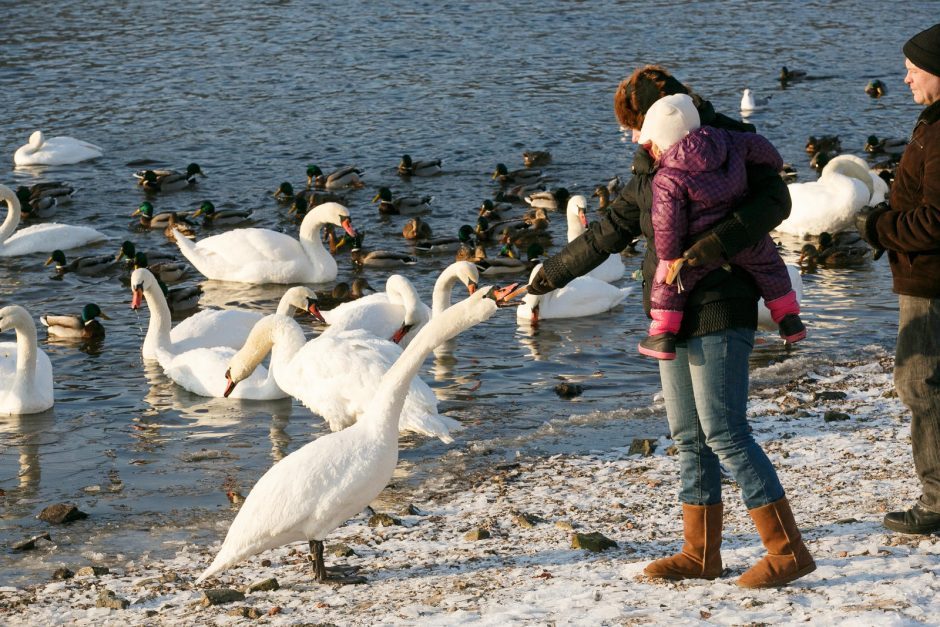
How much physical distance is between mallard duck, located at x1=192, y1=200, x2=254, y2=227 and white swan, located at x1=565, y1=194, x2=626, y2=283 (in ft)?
15.4

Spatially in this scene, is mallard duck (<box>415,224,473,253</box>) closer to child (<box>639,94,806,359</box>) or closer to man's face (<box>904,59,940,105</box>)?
man's face (<box>904,59,940,105</box>)

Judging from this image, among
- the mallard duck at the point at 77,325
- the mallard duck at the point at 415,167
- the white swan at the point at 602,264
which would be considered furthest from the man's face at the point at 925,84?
the mallard duck at the point at 415,167

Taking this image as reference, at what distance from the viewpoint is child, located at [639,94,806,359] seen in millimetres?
5277

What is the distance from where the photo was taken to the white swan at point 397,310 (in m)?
13.1

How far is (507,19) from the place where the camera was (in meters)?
32.4

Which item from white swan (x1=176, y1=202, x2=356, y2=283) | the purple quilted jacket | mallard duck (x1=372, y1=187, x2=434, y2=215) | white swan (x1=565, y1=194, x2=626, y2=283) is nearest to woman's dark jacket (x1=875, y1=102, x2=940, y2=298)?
the purple quilted jacket

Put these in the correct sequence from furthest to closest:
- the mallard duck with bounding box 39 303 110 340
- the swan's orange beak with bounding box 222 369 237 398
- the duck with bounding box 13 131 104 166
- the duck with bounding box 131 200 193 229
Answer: the duck with bounding box 13 131 104 166
the duck with bounding box 131 200 193 229
the mallard duck with bounding box 39 303 110 340
the swan's orange beak with bounding box 222 369 237 398

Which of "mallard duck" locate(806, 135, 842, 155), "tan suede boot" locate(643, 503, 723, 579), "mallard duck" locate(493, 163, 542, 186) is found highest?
"mallard duck" locate(806, 135, 842, 155)

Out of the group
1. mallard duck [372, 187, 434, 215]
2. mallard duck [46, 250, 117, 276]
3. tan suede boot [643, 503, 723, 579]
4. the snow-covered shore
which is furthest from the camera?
mallard duck [372, 187, 434, 215]

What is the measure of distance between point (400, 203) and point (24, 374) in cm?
777

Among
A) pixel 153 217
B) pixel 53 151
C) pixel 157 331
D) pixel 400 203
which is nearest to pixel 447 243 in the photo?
pixel 400 203

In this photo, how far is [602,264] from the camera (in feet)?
51.0

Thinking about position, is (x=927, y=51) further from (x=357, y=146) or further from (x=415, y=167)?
(x=357, y=146)

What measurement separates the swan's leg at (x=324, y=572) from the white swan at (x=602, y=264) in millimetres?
8532
